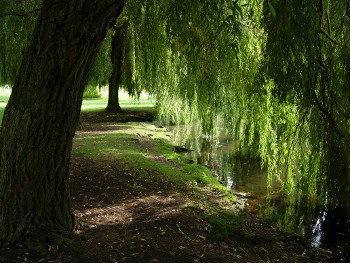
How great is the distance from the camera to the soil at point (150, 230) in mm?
3230

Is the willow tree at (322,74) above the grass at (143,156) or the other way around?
above

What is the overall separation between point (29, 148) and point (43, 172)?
253mm

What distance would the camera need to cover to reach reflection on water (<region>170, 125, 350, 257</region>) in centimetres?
563

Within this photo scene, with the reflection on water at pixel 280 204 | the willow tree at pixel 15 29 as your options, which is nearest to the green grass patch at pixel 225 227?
the reflection on water at pixel 280 204

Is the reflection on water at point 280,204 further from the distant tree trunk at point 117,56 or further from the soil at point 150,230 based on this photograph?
the distant tree trunk at point 117,56

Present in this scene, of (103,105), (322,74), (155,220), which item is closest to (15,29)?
(155,220)

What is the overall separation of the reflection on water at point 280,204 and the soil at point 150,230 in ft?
2.40

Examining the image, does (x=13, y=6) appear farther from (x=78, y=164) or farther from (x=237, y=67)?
(x=237, y=67)

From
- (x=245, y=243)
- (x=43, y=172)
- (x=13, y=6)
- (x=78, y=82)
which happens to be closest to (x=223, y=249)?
(x=245, y=243)

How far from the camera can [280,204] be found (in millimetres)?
6809

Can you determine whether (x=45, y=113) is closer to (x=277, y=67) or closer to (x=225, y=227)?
(x=225, y=227)

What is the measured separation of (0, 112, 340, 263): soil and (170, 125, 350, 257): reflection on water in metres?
0.73

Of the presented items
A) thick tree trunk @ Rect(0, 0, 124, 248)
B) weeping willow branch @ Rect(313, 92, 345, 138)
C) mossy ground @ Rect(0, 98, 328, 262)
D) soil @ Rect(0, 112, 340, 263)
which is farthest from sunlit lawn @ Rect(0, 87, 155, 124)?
thick tree trunk @ Rect(0, 0, 124, 248)

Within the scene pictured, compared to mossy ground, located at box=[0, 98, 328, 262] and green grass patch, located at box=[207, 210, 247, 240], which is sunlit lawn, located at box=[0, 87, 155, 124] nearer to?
mossy ground, located at box=[0, 98, 328, 262]
